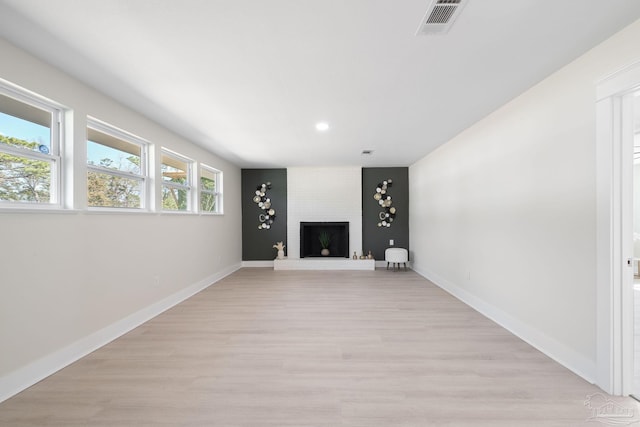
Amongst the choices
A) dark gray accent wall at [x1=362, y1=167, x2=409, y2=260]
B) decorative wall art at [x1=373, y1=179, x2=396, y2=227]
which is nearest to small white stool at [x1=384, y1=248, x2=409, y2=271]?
dark gray accent wall at [x1=362, y1=167, x2=409, y2=260]

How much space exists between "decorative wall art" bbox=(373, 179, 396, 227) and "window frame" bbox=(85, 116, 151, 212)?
4748 mm

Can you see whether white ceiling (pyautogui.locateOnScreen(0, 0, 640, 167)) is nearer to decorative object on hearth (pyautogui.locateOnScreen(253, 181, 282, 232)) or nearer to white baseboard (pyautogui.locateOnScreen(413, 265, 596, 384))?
white baseboard (pyautogui.locateOnScreen(413, 265, 596, 384))

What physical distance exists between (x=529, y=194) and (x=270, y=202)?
5.23 meters

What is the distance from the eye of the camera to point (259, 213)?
22.4ft

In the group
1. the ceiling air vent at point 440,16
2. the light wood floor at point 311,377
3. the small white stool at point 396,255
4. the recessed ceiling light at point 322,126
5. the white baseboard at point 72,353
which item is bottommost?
the light wood floor at point 311,377

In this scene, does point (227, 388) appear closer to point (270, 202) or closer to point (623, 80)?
point (623, 80)

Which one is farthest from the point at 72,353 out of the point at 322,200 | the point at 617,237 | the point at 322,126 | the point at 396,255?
the point at 396,255

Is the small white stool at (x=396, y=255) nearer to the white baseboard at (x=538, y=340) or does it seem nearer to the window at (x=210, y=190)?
the white baseboard at (x=538, y=340)

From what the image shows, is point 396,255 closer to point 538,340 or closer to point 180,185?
point 538,340

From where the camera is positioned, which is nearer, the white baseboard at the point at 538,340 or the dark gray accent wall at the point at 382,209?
the white baseboard at the point at 538,340

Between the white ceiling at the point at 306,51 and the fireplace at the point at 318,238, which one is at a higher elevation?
the white ceiling at the point at 306,51

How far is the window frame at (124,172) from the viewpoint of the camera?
8.77 feet

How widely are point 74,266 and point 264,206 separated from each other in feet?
14.7

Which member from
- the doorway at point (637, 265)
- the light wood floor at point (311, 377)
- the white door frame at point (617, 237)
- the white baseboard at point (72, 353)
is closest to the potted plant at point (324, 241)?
the light wood floor at point (311, 377)
